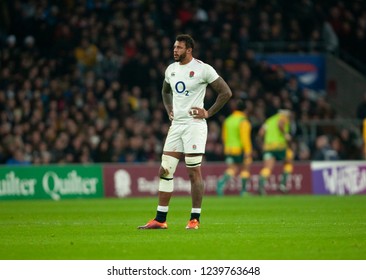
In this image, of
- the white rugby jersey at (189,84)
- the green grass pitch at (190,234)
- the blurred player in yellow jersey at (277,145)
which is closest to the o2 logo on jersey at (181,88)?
the white rugby jersey at (189,84)

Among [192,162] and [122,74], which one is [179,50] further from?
[122,74]

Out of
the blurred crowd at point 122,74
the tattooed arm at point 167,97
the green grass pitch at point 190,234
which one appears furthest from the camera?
the blurred crowd at point 122,74

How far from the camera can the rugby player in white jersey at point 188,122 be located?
13945 mm

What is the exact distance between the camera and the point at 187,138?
13984mm

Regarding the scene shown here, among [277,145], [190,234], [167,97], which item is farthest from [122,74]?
[190,234]

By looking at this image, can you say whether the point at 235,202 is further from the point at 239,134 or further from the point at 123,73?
the point at 123,73

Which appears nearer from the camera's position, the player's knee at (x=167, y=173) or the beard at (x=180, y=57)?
the beard at (x=180, y=57)

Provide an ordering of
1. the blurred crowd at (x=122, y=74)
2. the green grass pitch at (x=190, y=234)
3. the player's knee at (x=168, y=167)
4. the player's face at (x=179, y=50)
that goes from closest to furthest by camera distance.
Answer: the green grass pitch at (x=190, y=234) → the player's face at (x=179, y=50) → the player's knee at (x=168, y=167) → the blurred crowd at (x=122, y=74)

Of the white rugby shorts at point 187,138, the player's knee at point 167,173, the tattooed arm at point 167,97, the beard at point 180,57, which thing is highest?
the beard at point 180,57

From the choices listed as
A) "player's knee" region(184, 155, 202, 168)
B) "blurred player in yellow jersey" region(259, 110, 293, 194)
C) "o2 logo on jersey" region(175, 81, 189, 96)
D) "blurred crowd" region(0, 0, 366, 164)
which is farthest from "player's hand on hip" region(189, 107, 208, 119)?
"blurred crowd" region(0, 0, 366, 164)

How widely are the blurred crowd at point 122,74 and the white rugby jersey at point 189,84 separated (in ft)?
43.9

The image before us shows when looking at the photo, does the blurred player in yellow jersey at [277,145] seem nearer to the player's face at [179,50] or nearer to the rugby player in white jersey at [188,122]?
the rugby player in white jersey at [188,122]

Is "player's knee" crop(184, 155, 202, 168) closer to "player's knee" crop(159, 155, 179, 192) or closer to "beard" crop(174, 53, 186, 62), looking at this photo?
"player's knee" crop(159, 155, 179, 192)
